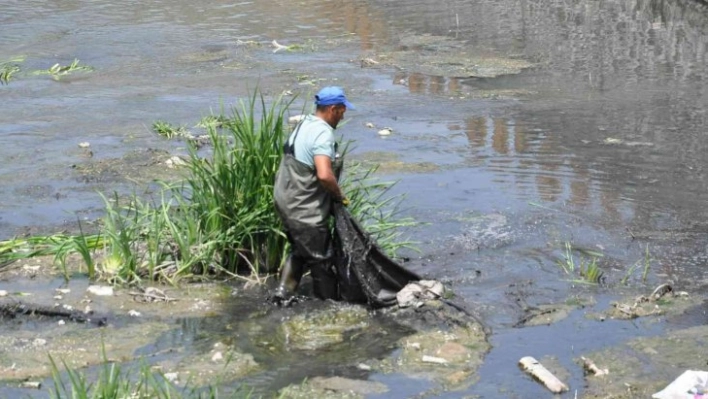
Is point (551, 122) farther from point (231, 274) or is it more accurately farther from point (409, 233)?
point (231, 274)

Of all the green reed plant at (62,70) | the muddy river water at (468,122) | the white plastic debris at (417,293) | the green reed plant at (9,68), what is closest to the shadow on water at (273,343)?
the muddy river water at (468,122)

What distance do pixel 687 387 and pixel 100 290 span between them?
3.90 m

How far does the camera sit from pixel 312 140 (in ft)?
24.6

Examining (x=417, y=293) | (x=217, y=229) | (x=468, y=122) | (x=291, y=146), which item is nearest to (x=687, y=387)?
(x=417, y=293)

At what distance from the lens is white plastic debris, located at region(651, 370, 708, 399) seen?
6067mm

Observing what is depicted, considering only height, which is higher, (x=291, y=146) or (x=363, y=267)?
(x=291, y=146)

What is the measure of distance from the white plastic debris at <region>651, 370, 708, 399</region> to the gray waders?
2.45m

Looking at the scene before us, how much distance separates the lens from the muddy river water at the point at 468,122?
27.2ft

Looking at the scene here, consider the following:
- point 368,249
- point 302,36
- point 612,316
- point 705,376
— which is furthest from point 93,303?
point 302,36

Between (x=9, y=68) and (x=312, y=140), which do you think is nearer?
(x=312, y=140)

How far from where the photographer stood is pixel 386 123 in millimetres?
13344

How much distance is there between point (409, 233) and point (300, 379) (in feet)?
9.97

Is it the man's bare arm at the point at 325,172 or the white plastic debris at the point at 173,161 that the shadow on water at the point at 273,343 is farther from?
the white plastic debris at the point at 173,161

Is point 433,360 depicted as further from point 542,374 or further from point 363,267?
point 363,267
